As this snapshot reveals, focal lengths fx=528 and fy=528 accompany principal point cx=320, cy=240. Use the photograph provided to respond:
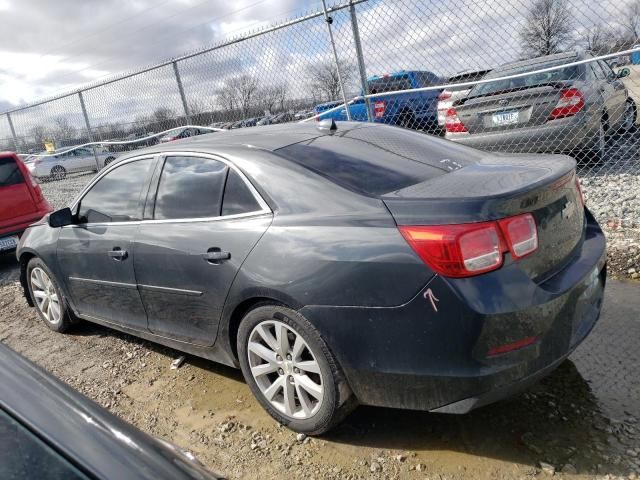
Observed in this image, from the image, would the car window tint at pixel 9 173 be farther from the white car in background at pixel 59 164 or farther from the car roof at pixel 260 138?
the white car in background at pixel 59 164

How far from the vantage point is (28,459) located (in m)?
1.28

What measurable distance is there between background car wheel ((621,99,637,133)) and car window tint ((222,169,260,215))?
6.96 metres

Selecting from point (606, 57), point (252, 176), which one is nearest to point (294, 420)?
point (252, 176)

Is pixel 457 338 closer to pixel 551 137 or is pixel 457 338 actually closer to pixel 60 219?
pixel 60 219

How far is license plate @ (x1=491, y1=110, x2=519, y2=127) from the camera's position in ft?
20.9

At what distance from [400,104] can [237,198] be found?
5.40 meters

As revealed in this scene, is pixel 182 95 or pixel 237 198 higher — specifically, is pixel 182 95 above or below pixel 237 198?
above

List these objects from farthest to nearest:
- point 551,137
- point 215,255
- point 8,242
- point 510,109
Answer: point 8,242 < point 510,109 < point 551,137 < point 215,255

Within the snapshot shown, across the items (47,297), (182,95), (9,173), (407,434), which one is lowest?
(407,434)

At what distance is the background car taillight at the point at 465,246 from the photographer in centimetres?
215

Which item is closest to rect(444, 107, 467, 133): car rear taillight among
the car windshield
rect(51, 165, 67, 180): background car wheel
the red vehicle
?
the car windshield

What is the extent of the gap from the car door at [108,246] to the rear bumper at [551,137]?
13.3 feet

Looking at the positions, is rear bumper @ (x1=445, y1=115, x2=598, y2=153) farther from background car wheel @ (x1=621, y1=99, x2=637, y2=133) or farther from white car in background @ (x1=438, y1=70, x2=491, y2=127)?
background car wheel @ (x1=621, y1=99, x2=637, y2=133)

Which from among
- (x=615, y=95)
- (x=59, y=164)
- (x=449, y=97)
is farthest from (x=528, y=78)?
(x=59, y=164)
